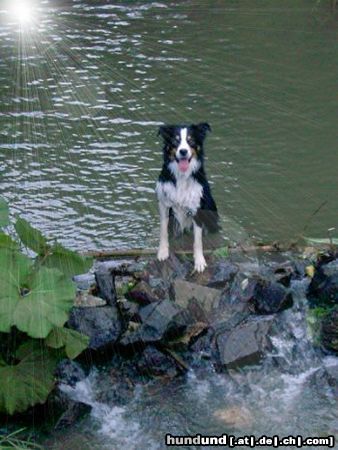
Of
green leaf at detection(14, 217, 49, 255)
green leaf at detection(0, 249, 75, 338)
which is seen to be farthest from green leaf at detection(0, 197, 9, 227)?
green leaf at detection(0, 249, 75, 338)

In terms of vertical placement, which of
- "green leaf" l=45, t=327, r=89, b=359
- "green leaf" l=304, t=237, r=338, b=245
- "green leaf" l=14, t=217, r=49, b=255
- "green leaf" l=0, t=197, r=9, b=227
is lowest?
"green leaf" l=304, t=237, r=338, b=245

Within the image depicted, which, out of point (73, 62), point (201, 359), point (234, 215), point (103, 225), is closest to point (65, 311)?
point (201, 359)

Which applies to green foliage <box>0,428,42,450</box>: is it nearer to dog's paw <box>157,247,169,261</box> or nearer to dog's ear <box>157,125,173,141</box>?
dog's paw <box>157,247,169,261</box>

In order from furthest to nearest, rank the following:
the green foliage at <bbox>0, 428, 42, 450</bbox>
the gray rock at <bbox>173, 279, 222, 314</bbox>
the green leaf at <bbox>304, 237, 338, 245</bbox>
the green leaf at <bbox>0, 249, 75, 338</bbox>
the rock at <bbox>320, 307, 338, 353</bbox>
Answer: the green leaf at <bbox>304, 237, 338, 245</bbox> < the gray rock at <bbox>173, 279, 222, 314</bbox> < the rock at <bbox>320, 307, 338, 353</bbox> < the green leaf at <bbox>0, 249, 75, 338</bbox> < the green foliage at <bbox>0, 428, 42, 450</bbox>

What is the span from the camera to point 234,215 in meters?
9.23

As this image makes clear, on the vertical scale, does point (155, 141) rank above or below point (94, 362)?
above

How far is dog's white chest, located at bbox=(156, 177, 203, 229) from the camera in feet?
25.1

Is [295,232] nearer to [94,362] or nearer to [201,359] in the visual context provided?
[201,359]

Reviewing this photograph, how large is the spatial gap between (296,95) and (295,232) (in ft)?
14.0

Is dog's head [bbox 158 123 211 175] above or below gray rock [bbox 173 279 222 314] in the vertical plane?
above

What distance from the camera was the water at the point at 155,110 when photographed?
367 inches

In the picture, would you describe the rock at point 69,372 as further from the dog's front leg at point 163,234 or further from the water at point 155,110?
the water at point 155,110

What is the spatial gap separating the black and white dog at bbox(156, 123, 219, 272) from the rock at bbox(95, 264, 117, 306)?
863 millimetres

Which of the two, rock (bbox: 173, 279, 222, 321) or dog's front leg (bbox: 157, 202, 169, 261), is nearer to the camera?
rock (bbox: 173, 279, 222, 321)
